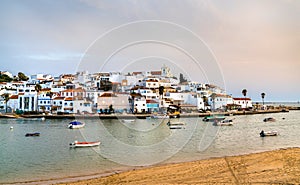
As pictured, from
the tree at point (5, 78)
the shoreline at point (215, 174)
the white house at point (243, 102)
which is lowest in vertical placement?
the shoreline at point (215, 174)

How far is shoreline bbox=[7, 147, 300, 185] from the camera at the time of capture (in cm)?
802

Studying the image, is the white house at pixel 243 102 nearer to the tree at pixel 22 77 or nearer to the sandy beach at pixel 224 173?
the tree at pixel 22 77

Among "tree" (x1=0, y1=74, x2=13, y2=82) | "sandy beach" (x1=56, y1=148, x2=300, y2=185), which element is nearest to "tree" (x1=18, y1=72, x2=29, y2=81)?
"tree" (x1=0, y1=74, x2=13, y2=82)

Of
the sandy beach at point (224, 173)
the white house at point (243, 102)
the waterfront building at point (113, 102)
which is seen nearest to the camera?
the sandy beach at point (224, 173)

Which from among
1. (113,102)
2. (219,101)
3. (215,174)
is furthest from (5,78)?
(215,174)

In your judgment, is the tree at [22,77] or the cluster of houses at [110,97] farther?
the tree at [22,77]

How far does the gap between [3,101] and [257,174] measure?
48451mm

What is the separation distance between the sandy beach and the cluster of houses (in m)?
33.7

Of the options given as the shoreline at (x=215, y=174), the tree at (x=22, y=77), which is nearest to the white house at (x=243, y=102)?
the tree at (x=22, y=77)

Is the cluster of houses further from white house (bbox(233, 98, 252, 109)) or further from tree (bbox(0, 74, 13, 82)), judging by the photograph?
tree (bbox(0, 74, 13, 82))

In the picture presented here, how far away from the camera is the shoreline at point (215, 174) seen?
8025 mm

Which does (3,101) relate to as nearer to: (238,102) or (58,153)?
(58,153)

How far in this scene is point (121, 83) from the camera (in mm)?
58812

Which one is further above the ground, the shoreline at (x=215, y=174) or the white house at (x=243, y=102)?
the white house at (x=243, y=102)
